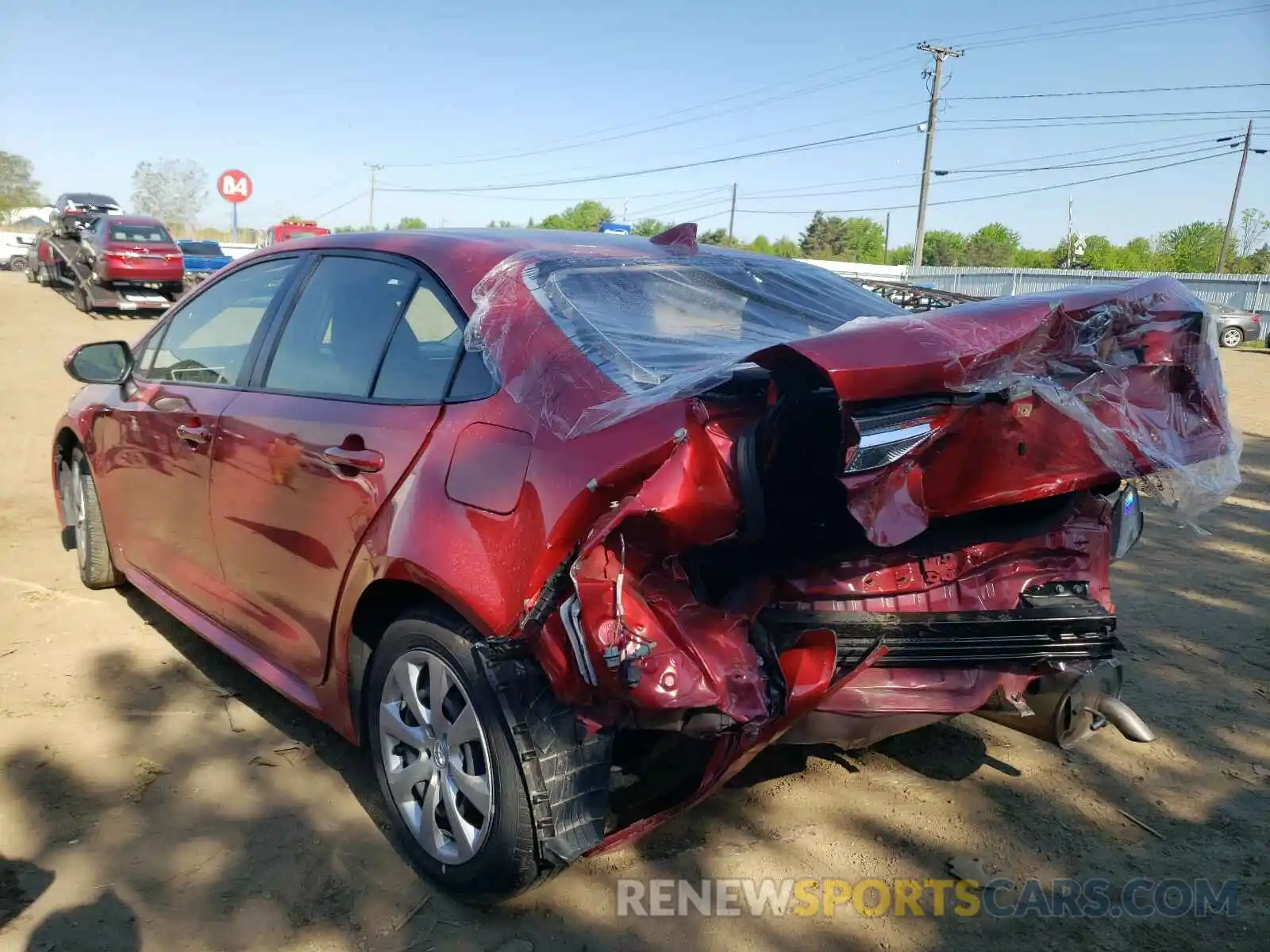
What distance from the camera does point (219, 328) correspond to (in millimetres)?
3742

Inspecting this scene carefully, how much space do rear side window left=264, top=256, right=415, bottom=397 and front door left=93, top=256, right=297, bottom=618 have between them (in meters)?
0.24

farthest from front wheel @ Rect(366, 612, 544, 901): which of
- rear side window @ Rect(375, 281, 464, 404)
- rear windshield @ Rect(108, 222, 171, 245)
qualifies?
rear windshield @ Rect(108, 222, 171, 245)

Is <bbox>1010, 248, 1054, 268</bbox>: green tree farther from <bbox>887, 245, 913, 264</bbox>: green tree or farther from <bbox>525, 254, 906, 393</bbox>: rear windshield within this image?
<bbox>525, 254, 906, 393</bbox>: rear windshield

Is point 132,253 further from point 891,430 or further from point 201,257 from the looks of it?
point 891,430

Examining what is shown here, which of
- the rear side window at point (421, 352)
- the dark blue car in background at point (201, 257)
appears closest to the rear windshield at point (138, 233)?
the dark blue car in background at point (201, 257)

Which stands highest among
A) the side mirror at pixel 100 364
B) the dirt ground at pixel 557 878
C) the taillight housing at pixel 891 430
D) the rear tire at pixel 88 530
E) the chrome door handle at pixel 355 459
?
the taillight housing at pixel 891 430

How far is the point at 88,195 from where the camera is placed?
21.5m

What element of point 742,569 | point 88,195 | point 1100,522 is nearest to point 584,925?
point 742,569

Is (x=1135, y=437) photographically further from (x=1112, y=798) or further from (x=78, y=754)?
(x=78, y=754)

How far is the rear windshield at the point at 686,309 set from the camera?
238 centimetres

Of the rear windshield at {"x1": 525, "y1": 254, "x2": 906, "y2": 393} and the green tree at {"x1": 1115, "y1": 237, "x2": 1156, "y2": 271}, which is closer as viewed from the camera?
the rear windshield at {"x1": 525, "y1": 254, "x2": 906, "y2": 393}

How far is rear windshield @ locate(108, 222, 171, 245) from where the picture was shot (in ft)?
54.4

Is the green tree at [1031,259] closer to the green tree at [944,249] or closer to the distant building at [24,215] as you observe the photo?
the green tree at [944,249]

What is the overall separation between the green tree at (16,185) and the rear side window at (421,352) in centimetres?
8278
